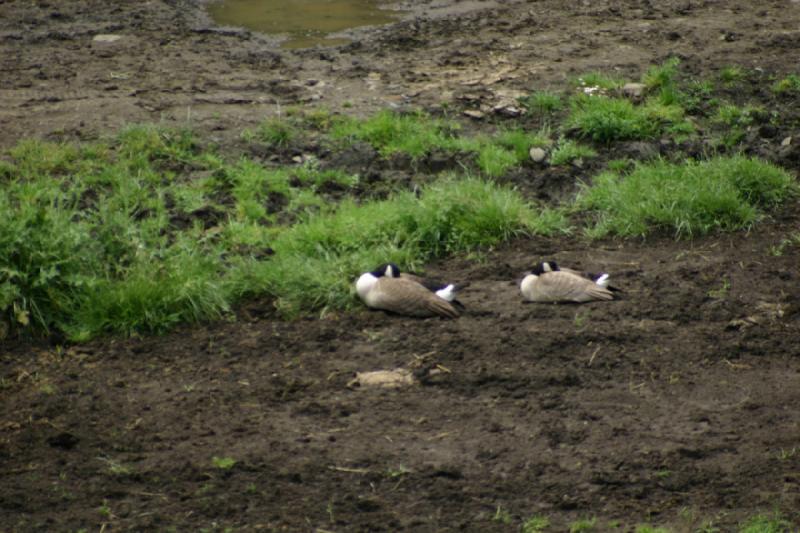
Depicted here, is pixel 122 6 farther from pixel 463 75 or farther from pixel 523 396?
pixel 523 396

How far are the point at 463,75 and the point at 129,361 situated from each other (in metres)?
5.44

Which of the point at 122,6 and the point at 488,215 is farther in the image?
the point at 122,6

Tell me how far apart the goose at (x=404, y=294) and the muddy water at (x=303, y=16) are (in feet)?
18.6

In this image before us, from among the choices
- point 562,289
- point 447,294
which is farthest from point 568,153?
point 447,294

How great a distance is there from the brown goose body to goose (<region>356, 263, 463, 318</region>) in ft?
1.49

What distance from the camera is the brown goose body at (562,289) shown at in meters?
7.31

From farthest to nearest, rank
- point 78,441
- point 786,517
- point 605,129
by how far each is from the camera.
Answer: point 605,129 < point 78,441 < point 786,517

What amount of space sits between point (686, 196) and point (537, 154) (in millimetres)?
1487

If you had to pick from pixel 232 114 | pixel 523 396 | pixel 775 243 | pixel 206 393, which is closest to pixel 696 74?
pixel 775 243

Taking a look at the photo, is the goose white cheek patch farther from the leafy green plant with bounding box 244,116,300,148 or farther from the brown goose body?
the leafy green plant with bounding box 244,116,300,148

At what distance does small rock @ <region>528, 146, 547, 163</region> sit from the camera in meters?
9.68

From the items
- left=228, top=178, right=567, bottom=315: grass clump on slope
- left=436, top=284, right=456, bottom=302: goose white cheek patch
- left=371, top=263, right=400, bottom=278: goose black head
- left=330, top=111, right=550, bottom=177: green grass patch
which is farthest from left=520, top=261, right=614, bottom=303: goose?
left=330, top=111, right=550, bottom=177: green grass patch

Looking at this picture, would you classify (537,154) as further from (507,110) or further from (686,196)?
(686,196)

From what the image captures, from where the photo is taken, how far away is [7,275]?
7.16 m
